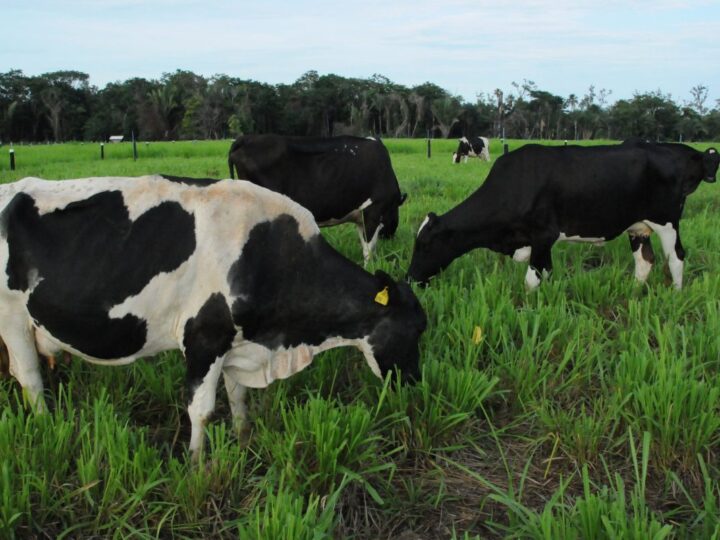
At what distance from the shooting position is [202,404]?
3232 mm

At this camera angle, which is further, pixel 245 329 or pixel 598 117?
pixel 598 117

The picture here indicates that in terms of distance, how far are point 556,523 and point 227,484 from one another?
4.31ft

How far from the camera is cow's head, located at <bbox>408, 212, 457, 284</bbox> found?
19.6ft

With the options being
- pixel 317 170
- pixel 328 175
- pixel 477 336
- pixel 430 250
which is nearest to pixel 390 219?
pixel 328 175

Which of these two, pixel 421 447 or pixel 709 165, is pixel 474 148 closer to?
pixel 709 165

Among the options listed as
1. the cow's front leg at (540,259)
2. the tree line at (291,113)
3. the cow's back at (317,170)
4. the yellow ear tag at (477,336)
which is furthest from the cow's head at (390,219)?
the tree line at (291,113)

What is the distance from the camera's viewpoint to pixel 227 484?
284cm

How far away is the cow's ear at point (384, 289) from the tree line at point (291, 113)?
61265mm

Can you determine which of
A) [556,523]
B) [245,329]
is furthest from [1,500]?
[556,523]

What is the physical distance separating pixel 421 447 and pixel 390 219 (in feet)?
15.8

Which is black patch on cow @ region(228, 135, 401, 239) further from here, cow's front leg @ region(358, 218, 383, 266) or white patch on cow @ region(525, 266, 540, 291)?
white patch on cow @ region(525, 266, 540, 291)

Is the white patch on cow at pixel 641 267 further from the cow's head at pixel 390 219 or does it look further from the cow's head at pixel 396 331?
the cow's head at pixel 396 331

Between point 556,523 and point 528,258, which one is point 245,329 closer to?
point 556,523

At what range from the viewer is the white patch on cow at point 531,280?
18.2ft
